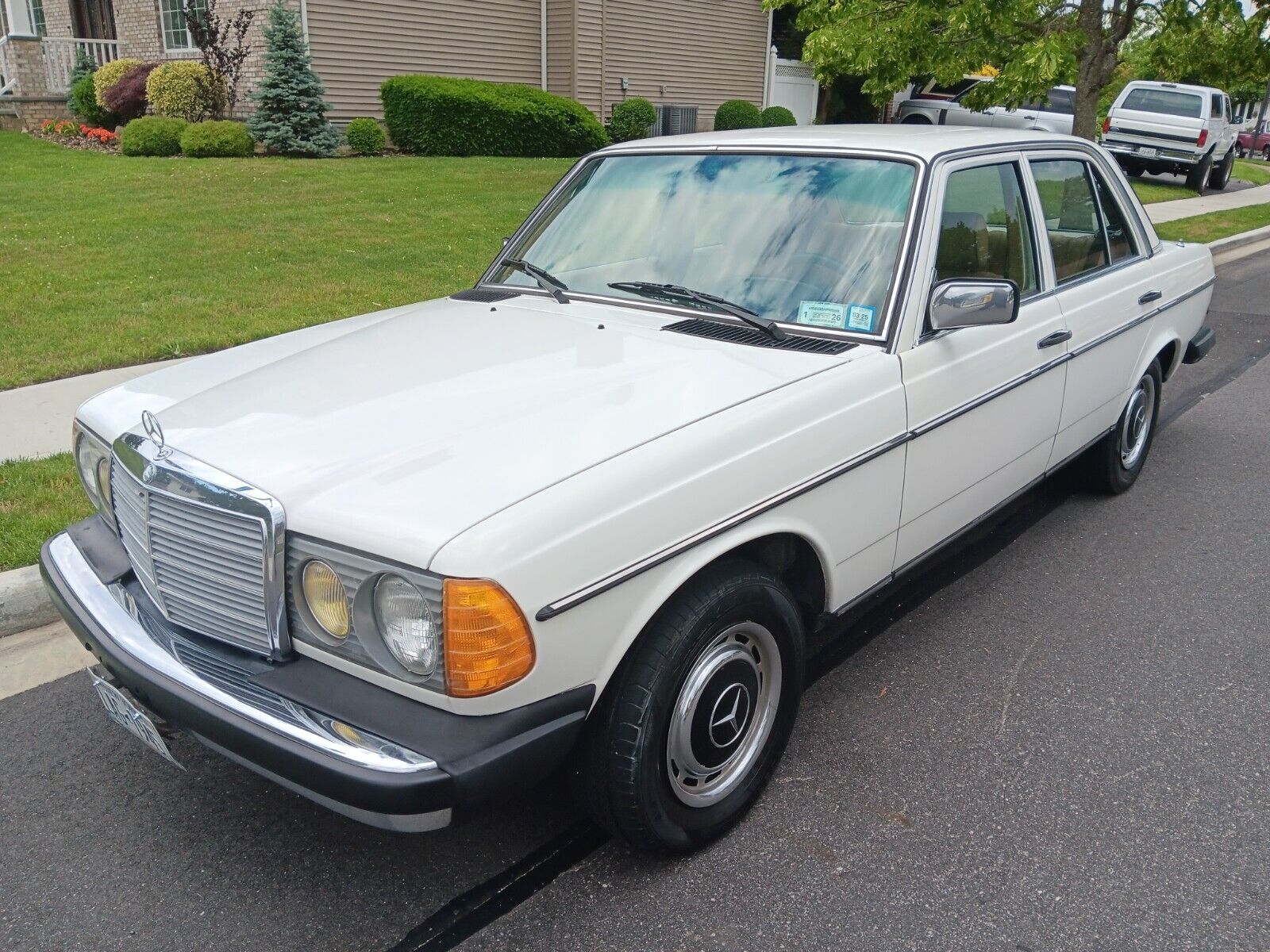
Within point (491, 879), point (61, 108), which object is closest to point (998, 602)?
point (491, 879)

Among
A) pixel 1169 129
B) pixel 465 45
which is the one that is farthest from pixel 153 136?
pixel 1169 129

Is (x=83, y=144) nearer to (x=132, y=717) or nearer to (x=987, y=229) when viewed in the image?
(x=987, y=229)

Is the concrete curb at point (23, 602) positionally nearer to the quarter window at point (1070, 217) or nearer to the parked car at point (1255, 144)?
the quarter window at point (1070, 217)

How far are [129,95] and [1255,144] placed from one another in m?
38.7

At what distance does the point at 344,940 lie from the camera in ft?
8.27

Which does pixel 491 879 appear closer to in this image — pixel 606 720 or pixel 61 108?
pixel 606 720

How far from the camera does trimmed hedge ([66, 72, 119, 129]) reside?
1788 centimetres

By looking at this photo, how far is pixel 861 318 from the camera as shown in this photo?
3.28 m

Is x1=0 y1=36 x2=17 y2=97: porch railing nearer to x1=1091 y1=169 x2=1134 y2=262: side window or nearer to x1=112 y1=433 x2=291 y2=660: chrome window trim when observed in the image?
x1=1091 y1=169 x2=1134 y2=262: side window

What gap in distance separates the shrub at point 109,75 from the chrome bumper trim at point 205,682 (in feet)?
56.5

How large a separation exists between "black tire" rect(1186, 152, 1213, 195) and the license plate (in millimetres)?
21822

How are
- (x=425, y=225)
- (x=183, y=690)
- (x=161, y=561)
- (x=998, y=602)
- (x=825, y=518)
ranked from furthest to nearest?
(x=425, y=225) → (x=998, y=602) → (x=825, y=518) → (x=161, y=561) → (x=183, y=690)

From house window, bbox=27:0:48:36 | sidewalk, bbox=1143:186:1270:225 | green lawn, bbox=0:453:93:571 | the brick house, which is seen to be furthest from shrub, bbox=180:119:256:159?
sidewalk, bbox=1143:186:1270:225

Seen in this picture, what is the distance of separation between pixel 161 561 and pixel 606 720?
1.15 meters
